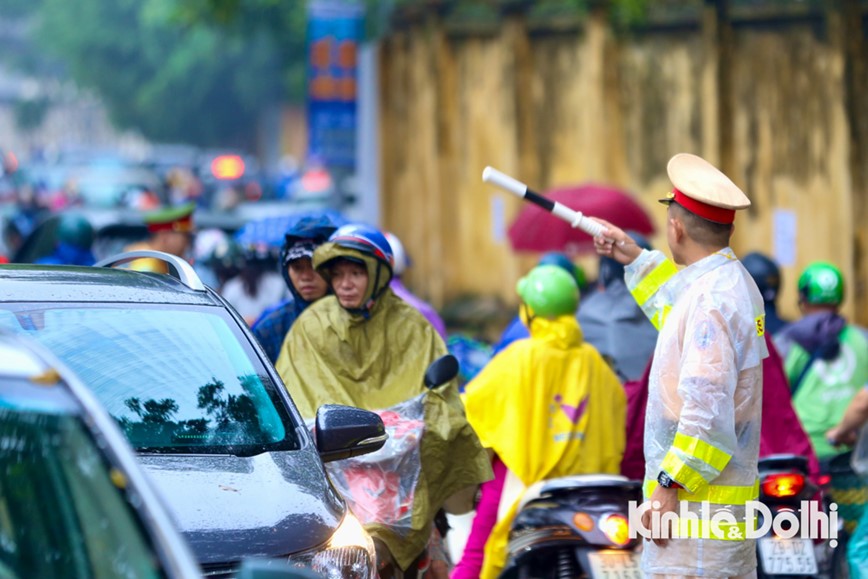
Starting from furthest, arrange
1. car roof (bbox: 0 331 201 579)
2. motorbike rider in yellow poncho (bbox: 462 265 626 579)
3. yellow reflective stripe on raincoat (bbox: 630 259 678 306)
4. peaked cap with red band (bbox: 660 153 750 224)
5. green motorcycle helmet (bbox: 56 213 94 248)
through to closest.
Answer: green motorcycle helmet (bbox: 56 213 94 248) → motorbike rider in yellow poncho (bbox: 462 265 626 579) → yellow reflective stripe on raincoat (bbox: 630 259 678 306) → peaked cap with red band (bbox: 660 153 750 224) → car roof (bbox: 0 331 201 579)

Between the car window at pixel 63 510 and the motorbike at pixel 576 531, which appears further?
the motorbike at pixel 576 531

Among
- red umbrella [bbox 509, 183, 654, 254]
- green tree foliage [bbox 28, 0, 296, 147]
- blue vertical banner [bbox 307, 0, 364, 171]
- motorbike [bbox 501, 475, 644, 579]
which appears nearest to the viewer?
motorbike [bbox 501, 475, 644, 579]

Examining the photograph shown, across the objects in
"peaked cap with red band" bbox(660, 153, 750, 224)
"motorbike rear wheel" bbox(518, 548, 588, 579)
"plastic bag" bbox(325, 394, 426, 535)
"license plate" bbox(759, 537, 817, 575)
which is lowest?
"motorbike rear wheel" bbox(518, 548, 588, 579)

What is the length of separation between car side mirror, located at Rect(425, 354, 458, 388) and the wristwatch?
4.51 feet

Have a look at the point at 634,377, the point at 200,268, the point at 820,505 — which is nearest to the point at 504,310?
the point at 200,268

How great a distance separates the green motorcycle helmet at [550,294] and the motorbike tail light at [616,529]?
1.07 meters

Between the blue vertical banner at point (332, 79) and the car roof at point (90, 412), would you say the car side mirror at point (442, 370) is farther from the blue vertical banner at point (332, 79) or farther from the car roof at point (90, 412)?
the blue vertical banner at point (332, 79)

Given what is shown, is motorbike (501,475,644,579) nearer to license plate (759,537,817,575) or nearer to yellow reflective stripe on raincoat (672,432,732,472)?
license plate (759,537,817,575)

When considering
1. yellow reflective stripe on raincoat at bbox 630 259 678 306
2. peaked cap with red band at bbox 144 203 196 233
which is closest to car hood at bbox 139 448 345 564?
yellow reflective stripe on raincoat at bbox 630 259 678 306

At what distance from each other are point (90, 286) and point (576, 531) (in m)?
2.28

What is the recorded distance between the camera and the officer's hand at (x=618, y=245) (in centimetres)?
554

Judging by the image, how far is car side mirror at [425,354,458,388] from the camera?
19.7 feet

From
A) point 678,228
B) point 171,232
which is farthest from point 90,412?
point 171,232

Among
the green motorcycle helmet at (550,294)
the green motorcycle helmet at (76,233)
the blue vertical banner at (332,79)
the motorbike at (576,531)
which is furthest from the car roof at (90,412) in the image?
the blue vertical banner at (332,79)
